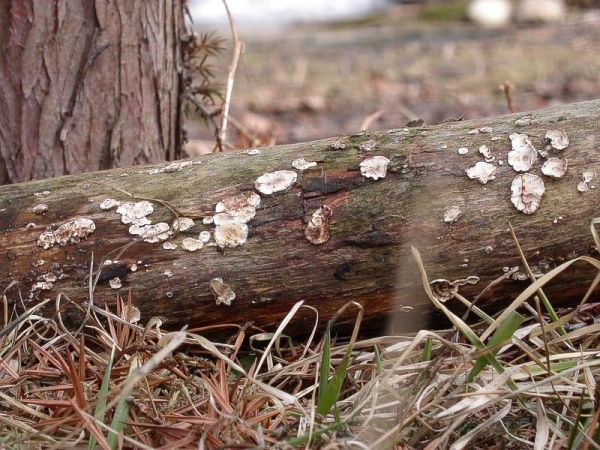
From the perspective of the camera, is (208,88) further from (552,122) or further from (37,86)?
(552,122)

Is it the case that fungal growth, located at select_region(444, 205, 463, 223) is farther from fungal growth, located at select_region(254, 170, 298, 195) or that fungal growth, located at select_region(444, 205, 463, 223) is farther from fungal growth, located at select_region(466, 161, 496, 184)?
fungal growth, located at select_region(254, 170, 298, 195)

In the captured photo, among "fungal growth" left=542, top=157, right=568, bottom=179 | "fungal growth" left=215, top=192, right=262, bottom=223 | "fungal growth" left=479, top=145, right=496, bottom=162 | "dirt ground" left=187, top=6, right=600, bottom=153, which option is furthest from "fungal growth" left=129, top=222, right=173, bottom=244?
"dirt ground" left=187, top=6, right=600, bottom=153

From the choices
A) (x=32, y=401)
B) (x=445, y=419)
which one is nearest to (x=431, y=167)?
(x=445, y=419)

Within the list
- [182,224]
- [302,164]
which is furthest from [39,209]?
[302,164]

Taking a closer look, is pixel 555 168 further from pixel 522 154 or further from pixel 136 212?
pixel 136 212

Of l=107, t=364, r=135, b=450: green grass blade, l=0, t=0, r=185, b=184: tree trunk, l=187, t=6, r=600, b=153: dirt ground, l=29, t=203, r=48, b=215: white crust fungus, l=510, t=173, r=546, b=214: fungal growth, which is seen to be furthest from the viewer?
l=187, t=6, r=600, b=153: dirt ground

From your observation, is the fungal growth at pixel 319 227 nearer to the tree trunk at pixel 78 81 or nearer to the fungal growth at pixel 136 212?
→ the fungal growth at pixel 136 212
